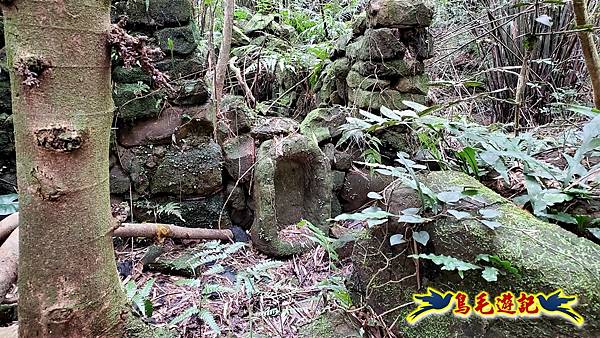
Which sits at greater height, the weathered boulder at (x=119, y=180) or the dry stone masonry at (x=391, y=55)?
the dry stone masonry at (x=391, y=55)

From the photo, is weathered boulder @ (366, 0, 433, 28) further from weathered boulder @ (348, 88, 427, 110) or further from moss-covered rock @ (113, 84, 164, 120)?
moss-covered rock @ (113, 84, 164, 120)

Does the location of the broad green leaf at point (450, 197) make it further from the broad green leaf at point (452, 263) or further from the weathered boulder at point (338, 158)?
the weathered boulder at point (338, 158)

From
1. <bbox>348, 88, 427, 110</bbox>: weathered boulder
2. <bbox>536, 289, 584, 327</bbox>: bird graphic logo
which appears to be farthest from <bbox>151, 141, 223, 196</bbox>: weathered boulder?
<bbox>536, 289, 584, 327</bbox>: bird graphic logo

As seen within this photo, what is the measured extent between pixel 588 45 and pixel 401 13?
1572 mm

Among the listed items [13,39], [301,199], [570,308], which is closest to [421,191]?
[570,308]

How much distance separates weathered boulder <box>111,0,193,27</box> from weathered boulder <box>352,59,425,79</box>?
1.57 m

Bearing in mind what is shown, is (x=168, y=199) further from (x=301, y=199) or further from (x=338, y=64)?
(x=338, y=64)

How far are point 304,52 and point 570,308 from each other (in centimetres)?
421

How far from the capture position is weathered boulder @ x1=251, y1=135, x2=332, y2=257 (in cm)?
259

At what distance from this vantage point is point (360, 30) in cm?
379

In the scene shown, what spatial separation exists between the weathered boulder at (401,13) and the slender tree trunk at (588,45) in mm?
1466

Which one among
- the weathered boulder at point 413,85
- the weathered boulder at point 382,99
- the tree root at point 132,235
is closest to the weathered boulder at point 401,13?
the weathered boulder at point 413,85

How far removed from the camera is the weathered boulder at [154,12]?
2520 millimetres

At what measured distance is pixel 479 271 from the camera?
1.32 meters
